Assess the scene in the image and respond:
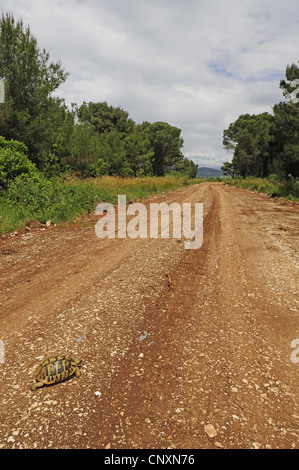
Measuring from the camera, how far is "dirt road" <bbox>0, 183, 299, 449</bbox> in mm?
1806

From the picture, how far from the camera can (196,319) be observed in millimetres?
3131

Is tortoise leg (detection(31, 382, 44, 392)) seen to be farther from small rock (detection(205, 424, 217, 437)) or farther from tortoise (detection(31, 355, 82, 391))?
small rock (detection(205, 424, 217, 437))

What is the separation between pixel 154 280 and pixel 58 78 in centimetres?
1509

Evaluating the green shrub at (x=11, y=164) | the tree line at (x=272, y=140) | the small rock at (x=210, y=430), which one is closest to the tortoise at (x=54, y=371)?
the small rock at (x=210, y=430)

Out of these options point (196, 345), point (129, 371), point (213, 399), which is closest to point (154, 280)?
point (196, 345)

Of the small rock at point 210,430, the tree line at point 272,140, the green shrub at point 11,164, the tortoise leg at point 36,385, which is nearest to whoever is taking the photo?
the small rock at point 210,430

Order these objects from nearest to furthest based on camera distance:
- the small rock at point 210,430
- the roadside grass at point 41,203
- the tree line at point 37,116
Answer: the small rock at point 210,430 < the roadside grass at point 41,203 < the tree line at point 37,116

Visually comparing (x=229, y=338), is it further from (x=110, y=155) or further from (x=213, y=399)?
(x=110, y=155)

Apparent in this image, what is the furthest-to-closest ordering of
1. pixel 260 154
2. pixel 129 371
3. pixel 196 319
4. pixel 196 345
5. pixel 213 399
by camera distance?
pixel 260 154 → pixel 196 319 → pixel 196 345 → pixel 129 371 → pixel 213 399

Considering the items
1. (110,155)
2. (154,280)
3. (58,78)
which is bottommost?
(154,280)

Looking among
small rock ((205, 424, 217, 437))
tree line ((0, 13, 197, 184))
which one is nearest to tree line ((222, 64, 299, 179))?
tree line ((0, 13, 197, 184))

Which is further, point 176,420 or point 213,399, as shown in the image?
point 213,399

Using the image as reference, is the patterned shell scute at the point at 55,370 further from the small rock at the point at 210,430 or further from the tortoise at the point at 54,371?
the small rock at the point at 210,430

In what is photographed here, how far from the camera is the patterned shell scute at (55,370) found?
82.8 inches
